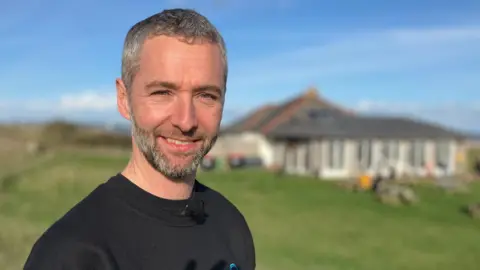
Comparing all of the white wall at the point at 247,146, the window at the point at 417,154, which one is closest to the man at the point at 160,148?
the window at the point at 417,154

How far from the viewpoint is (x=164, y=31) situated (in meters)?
1.98

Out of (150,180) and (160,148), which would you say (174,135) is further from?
(150,180)

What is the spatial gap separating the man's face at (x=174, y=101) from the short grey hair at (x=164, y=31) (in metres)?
0.03

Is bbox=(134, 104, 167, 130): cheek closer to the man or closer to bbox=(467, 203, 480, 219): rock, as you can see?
the man

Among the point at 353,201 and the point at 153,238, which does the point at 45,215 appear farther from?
the point at 153,238

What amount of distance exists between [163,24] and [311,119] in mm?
31850

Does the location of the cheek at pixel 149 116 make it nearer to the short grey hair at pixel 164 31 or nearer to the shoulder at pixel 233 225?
the short grey hair at pixel 164 31

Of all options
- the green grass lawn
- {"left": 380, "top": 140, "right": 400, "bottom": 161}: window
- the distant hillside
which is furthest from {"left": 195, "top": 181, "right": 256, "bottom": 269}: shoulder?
the distant hillside

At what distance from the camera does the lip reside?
2.03m

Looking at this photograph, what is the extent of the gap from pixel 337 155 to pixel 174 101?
2858 cm

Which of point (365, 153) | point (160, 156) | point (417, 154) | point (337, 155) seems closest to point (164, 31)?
point (160, 156)

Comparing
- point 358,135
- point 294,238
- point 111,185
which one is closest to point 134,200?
point 111,185

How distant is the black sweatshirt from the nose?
1.13 ft

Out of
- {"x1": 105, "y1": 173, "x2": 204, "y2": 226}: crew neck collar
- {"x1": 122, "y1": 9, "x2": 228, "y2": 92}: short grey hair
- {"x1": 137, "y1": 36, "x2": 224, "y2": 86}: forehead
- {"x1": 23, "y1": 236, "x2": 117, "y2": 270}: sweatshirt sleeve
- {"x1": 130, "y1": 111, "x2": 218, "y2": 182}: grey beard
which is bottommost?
{"x1": 23, "y1": 236, "x2": 117, "y2": 270}: sweatshirt sleeve
